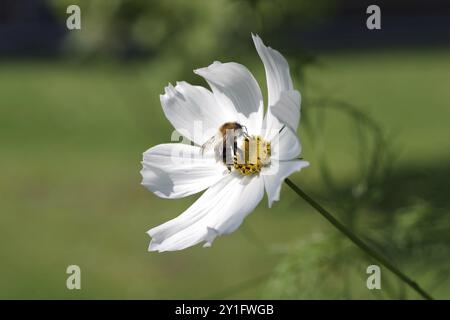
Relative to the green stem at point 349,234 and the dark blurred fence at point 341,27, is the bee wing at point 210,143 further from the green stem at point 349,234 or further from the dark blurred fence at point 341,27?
the dark blurred fence at point 341,27

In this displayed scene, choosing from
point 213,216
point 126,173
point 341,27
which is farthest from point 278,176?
point 341,27

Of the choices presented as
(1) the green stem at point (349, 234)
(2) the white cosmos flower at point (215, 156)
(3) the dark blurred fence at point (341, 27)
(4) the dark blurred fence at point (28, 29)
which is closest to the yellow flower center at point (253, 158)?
(2) the white cosmos flower at point (215, 156)

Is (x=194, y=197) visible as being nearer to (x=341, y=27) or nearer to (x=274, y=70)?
(x=274, y=70)

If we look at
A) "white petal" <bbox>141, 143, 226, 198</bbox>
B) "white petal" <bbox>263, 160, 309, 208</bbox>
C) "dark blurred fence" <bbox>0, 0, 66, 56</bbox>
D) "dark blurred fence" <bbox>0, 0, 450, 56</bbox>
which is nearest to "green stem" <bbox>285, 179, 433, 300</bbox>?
"white petal" <bbox>263, 160, 309, 208</bbox>
